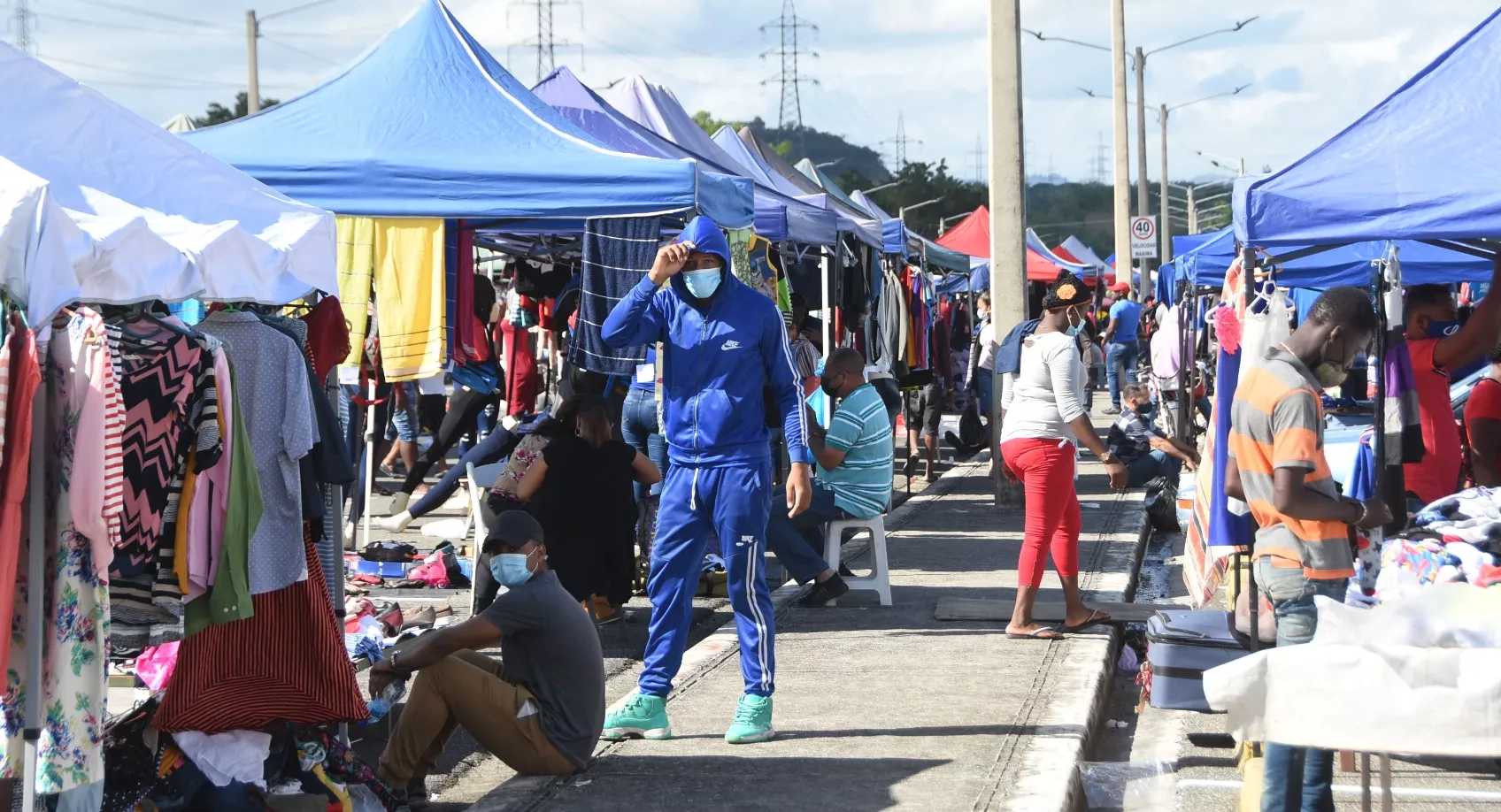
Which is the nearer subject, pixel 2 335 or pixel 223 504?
pixel 2 335

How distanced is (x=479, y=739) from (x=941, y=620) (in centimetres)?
379

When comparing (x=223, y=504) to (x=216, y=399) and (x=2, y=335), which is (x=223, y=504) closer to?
(x=216, y=399)

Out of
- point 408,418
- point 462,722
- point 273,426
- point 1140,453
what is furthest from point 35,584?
point 1140,453

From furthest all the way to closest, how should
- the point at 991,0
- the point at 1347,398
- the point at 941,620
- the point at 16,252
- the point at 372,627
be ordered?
the point at 991,0
the point at 1347,398
the point at 941,620
the point at 372,627
the point at 16,252

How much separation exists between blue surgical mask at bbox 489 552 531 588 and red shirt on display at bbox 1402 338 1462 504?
3703 mm

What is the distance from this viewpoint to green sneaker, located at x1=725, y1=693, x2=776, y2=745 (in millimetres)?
6336

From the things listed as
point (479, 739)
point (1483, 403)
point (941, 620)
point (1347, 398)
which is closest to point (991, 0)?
point (1347, 398)

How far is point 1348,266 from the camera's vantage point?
44.9 feet

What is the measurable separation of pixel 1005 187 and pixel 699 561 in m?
8.59

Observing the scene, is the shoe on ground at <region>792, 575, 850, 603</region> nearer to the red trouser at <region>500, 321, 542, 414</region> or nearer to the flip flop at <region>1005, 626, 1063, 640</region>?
the flip flop at <region>1005, 626, 1063, 640</region>

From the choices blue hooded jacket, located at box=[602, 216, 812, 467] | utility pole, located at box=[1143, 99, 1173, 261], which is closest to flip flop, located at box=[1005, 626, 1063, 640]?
blue hooded jacket, located at box=[602, 216, 812, 467]

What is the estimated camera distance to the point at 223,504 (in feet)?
17.4

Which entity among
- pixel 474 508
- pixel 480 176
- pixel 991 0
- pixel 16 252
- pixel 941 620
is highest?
pixel 991 0

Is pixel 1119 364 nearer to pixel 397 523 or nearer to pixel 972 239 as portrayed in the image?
pixel 972 239
